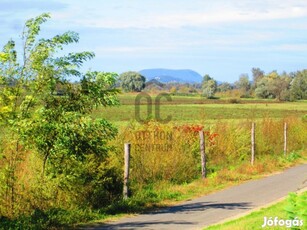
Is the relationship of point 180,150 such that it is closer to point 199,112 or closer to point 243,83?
point 199,112

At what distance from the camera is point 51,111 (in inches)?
525

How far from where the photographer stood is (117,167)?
54.9 ft

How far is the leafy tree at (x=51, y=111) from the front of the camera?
13.0m

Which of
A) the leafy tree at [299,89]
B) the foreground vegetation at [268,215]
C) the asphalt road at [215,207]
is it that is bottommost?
the asphalt road at [215,207]

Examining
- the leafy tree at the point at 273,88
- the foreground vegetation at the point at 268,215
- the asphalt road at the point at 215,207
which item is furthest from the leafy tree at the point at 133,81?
the foreground vegetation at the point at 268,215

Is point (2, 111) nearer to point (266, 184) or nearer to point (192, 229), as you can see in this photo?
point (192, 229)

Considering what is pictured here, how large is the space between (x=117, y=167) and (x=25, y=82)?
4.64 meters

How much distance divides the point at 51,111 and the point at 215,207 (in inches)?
214

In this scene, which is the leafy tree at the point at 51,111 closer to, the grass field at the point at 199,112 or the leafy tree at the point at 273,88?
the grass field at the point at 199,112

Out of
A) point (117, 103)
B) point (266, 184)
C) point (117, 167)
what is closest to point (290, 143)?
point (266, 184)

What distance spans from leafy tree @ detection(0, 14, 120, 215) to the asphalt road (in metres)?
2.02

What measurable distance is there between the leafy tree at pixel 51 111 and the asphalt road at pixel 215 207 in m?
2.02

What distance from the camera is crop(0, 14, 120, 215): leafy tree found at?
13016 mm

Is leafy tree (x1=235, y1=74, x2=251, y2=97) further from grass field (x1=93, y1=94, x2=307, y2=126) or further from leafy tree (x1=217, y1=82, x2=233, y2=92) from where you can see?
grass field (x1=93, y1=94, x2=307, y2=126)
